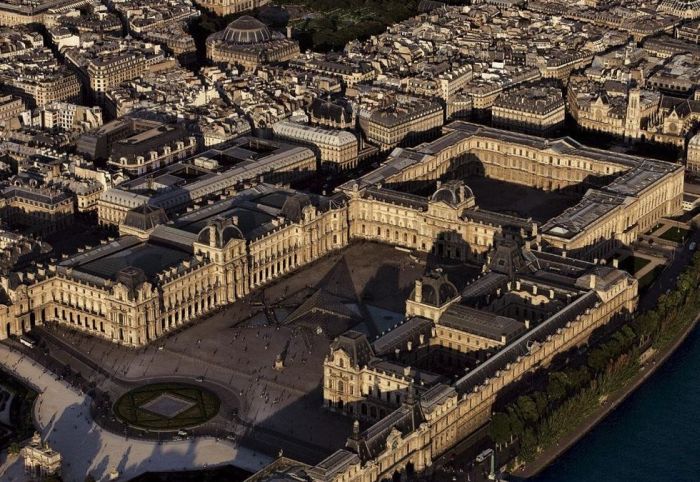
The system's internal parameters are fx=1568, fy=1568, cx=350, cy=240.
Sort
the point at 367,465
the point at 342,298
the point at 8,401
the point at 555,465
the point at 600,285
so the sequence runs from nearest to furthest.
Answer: the point at 367,465, the point at 555,465, the point at 8,401, the point at 600,285, the point at 342,298

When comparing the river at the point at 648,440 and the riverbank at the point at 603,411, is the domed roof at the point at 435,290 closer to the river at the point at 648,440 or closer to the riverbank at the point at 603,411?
the riverbank at the point at 603,411

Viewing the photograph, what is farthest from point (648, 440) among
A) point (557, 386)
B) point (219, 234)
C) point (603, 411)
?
point (219, 234)

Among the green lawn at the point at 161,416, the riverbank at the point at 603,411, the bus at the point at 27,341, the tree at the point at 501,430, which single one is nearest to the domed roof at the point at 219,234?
the bus at the point at 27,341

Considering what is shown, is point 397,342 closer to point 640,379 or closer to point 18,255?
point 640,379

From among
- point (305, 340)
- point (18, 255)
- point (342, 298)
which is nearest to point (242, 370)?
point (305, 340)

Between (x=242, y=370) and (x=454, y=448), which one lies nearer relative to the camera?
(x=454, y=448)

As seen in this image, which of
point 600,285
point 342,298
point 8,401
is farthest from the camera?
point 342,298

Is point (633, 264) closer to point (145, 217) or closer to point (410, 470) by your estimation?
point (410, 470)
